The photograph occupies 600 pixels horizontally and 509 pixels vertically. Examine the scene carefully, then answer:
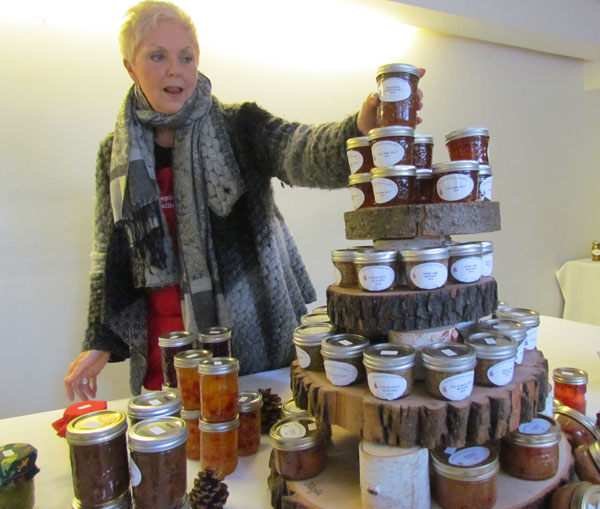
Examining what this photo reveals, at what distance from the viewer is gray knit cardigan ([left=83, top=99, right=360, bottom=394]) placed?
117 cm

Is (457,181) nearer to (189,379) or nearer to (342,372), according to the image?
(342,372)

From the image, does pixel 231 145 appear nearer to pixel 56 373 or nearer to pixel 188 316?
pixel 188 316

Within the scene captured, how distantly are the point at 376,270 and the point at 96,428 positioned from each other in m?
0.46

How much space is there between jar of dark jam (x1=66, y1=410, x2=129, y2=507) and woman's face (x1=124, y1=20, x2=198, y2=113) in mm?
812

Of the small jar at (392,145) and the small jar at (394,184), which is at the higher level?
the small jar at (392,145)

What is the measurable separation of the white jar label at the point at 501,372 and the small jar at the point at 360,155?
1.28 feet

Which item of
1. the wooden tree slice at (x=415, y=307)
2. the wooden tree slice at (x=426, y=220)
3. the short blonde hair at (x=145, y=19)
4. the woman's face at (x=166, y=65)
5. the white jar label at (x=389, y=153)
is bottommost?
the wooden tree slice at (x=415, y=307)

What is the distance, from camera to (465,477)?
59 cm

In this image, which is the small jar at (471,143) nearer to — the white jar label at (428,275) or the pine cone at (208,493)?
the white jar label at (428,275)

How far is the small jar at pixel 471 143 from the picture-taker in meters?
0.81

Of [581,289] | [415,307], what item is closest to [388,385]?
[415,307]

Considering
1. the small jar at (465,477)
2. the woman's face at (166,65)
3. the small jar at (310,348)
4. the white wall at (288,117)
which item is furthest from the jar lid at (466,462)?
the white wall at (288,117)

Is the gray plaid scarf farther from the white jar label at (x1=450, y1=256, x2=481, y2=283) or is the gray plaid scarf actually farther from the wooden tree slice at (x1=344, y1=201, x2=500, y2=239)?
the white jar label at (x1=450, y1=256, x2=481, y2=283)

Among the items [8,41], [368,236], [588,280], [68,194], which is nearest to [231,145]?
[368,236]
